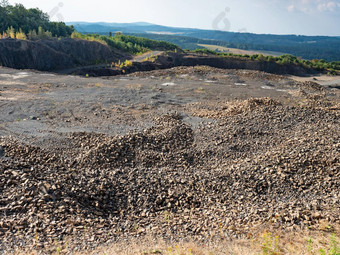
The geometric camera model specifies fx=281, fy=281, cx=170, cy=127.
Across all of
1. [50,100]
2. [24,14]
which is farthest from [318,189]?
[24,14]

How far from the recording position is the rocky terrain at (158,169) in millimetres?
5062

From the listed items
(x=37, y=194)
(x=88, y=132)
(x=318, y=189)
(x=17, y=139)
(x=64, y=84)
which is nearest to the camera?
(x=37, y=194)

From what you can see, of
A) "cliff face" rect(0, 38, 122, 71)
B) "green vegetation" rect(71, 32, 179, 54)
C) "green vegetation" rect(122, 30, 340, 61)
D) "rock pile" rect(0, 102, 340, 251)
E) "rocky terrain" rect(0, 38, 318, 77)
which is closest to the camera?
"rock pile" rect(0, 102, 340, 251)

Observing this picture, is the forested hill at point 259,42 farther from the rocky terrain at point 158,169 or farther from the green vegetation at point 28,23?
the rocky terrain at point 158,169

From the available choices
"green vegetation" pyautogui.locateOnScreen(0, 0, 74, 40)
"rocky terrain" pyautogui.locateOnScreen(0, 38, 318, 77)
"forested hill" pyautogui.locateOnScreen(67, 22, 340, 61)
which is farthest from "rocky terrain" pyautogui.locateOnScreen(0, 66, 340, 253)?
"forested hill" pyautogui.locateOnScreen(67, 22, 340, 61)

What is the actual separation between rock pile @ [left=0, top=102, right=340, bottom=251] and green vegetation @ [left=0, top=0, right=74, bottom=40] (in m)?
23.2

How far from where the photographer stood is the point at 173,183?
6.89m

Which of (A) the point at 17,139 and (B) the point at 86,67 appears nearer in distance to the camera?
(A) the point at 17,139

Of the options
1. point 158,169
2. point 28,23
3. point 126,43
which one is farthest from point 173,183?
point 126,43

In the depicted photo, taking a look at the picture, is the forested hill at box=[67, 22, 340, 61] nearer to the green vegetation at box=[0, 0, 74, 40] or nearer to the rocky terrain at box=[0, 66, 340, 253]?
the green vegetation at box=[0, 0, 74, 40]

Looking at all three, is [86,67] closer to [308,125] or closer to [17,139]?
[17,139]

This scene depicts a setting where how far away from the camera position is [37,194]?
18.7 ft

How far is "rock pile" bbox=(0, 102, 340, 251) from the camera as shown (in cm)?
506

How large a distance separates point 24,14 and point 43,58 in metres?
13.1
